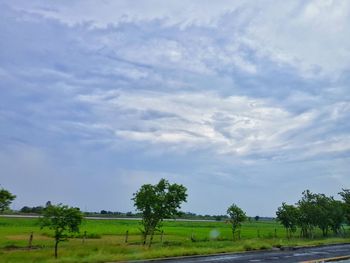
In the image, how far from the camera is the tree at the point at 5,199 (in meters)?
18.5

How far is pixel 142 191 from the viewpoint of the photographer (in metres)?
27.8

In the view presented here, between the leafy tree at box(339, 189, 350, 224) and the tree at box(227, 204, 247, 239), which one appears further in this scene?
the leafy tree at box(339, 189, 350, 224)

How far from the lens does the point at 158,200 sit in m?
27.4

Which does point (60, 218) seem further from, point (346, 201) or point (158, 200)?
point (346, 201)

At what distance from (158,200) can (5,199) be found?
10938mm

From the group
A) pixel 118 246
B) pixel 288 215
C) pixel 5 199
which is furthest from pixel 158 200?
pixel 288 215

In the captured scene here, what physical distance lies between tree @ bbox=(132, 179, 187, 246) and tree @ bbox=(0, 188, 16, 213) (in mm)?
10158

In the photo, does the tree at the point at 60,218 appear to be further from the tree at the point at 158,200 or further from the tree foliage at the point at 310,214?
the tree foliage at the point at 310,214

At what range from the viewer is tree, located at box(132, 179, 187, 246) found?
90.1 feet

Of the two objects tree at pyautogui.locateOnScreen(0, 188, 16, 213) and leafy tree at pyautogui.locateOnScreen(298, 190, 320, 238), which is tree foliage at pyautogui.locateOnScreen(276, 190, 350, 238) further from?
tree at pyautogui.locateOnScreen(0, 188, 16, 213)

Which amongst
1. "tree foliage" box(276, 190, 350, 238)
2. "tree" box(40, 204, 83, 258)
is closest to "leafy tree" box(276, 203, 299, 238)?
"tree foliage" box(276, 190, 350, 238)

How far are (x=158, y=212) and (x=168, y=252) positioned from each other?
232 inches

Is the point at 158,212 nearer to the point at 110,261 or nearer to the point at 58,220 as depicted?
the point at 58,220

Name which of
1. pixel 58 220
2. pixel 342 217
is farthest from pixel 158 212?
pixel 342 217
